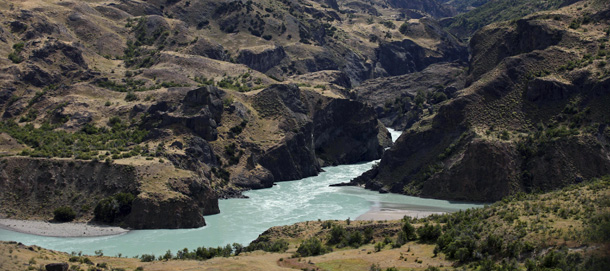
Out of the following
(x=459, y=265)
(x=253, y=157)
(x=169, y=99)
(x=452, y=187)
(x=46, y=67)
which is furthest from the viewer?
(x=46, y=67)

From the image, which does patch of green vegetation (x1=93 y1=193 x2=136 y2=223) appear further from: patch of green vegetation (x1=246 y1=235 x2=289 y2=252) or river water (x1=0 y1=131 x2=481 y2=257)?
patch of green vegetation (x1=246 y1=235 x2=289 y2=252)

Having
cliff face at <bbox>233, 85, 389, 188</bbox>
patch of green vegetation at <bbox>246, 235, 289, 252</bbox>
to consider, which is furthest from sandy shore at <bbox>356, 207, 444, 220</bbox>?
cliff face at <bbox>233, 85, 389, 188</bbox>

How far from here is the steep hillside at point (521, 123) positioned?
13438cm

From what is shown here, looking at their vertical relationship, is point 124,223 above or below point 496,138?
below

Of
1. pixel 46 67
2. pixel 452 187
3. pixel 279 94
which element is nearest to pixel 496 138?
pixel 452 187

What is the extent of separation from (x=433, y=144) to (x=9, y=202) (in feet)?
303

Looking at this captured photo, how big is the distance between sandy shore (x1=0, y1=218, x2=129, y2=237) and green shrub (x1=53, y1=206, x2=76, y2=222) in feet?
6.88

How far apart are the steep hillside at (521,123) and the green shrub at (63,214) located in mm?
71159

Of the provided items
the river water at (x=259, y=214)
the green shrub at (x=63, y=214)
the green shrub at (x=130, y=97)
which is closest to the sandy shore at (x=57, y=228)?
the river water at (x=259, y=214)

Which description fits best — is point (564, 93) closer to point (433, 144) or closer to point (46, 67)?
point (433, 144)

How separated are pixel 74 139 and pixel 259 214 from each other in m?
50.9

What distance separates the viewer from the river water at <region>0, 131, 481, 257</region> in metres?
103

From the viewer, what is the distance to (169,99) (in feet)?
587

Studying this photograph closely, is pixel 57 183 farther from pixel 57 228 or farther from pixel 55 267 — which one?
pixel 55 267
